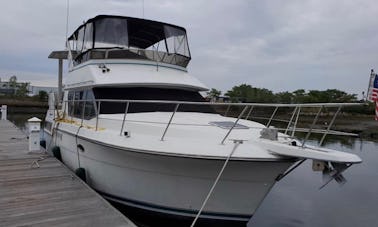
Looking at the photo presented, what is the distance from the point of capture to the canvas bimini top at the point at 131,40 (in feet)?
24.5

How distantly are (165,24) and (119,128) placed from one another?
3.50 metres

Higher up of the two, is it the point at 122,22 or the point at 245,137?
the point at 122,22

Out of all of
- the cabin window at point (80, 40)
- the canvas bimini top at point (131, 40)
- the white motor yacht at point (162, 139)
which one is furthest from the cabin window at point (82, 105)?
the cabin window at point (80, 40)

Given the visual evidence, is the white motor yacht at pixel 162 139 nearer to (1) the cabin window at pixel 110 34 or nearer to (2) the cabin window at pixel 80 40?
(1) the cabin window at pixel 110 34

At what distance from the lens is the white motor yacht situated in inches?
177

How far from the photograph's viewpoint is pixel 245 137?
492 cm

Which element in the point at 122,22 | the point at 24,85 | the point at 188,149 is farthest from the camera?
the point at 24,85

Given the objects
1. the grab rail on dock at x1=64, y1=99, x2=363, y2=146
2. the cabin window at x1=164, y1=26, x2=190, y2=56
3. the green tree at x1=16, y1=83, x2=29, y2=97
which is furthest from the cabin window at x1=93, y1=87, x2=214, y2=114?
the green tree at x1=16, y1=83, x2=29, y2=97

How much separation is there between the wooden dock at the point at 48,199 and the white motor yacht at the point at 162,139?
47 cm

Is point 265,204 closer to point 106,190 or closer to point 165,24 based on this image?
point 106,190

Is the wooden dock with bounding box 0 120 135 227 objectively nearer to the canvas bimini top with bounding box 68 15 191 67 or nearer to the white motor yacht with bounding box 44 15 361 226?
the white motor yacht with bounding box 44 15 361 226

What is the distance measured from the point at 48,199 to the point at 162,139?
2000mm

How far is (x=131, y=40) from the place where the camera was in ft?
26.5

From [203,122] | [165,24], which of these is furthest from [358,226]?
[165,24]
